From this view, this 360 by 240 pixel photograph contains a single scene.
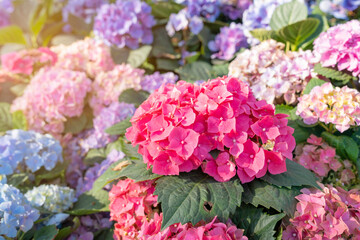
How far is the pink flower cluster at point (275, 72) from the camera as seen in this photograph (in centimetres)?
161

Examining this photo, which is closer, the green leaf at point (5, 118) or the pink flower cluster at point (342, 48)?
the pink flower cluster at point (342, 48)

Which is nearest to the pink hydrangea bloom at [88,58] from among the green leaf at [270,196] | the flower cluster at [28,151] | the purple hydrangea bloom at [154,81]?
the purple hydrangea bloom at [154,81]

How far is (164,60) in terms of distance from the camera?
2.40 m

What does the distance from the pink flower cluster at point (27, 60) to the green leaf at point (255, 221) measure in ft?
5.68

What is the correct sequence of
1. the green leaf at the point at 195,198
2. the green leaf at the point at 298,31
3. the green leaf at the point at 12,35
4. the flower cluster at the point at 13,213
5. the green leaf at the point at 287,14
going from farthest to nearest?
the green leaf at the point at 12,35, the green leaf at the point at 287,14, the green leaf at the point at 298,31, the flower cluster at the point at 13,213, the green leaf at the point at 195,198

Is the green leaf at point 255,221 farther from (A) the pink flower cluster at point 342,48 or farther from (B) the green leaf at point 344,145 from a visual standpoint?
(A) the pink flower cluster at point 342,48

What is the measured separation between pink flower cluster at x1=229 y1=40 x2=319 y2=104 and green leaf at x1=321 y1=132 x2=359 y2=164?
24 cm

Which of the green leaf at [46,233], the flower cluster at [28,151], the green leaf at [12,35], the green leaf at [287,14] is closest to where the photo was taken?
the green leaf at [46,233]

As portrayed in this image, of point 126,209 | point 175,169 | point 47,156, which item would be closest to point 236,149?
point 175,169

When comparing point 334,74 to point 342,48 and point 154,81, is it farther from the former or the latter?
point 154,81

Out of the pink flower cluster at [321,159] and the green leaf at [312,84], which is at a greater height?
the green leaf at [312,84]

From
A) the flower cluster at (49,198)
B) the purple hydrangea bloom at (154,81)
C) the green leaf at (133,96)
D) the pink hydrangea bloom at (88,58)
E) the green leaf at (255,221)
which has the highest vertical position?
the pink hydrangea bloom at (88,58)

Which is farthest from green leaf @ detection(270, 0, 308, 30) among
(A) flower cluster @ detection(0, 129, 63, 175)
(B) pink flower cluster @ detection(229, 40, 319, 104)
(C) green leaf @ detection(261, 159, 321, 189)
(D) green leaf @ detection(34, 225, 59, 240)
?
(D) green leaf @ detection(34, 225, 59, 240)

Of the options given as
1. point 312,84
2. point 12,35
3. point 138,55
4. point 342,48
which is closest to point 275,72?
point 312,84
